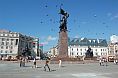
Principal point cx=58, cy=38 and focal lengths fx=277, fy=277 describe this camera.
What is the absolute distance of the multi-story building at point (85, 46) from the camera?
182000 millimetres

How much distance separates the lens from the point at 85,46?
184875 millimetres

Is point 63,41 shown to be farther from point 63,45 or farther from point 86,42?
point 86,42

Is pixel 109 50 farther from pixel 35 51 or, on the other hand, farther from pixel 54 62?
pixel 54 62

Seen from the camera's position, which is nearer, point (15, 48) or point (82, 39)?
point (15, 48)

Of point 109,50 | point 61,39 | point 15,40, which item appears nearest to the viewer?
point 61,39

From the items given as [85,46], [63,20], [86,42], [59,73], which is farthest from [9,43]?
[59,73]

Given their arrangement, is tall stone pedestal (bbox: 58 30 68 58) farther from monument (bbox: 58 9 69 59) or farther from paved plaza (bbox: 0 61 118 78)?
paved plaza (bbox: 0 61 118 78)

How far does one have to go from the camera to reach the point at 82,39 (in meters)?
189

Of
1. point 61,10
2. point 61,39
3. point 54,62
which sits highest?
point 61,10

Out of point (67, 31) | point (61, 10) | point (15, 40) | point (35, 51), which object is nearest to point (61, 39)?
point (67, 31)

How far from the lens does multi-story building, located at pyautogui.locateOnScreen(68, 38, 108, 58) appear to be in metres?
182

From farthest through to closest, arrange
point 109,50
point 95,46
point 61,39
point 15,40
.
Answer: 1. point 95,46
2. point 109,50
3. point 15,40
4. point 61,39

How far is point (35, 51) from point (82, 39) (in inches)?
1309

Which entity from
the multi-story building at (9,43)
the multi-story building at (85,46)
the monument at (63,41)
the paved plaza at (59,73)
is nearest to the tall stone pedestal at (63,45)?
the monument at (63,41)
